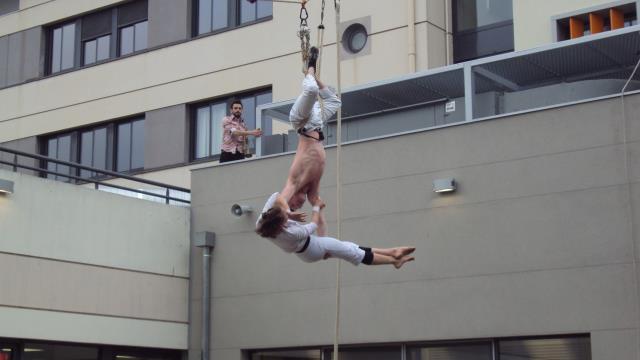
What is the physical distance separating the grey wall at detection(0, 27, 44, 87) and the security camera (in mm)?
9425

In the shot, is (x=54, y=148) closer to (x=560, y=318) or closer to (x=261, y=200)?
(x=261, y=200)

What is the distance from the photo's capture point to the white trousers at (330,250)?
33.2ft

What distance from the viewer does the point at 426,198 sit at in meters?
15.0

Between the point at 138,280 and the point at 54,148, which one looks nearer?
the point at 138,280

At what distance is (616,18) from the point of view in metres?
16.0

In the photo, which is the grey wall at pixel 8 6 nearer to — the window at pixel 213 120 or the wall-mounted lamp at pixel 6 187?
the window at pixel 213 120

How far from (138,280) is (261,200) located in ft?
7.09

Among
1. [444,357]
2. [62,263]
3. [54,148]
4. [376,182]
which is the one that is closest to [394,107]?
[376,182]

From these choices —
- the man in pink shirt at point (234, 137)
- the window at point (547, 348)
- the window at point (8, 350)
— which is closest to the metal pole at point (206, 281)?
the man in pink shirt at point (234, 137)

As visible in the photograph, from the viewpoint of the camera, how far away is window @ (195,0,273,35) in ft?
69.7

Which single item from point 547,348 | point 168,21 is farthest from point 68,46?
point 547,348

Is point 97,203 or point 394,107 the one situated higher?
point 394,107

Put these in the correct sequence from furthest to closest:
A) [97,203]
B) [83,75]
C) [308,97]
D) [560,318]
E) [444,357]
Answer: [83,75] → [97,203] → [444,357] → [560,318] → [308,97]

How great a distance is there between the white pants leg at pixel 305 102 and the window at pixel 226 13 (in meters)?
11.5
